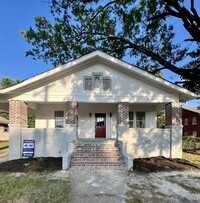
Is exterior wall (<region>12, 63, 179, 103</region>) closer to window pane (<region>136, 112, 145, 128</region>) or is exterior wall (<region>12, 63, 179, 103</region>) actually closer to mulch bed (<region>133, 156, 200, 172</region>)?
window pane (<region>136, 112, 145, 128</region>)

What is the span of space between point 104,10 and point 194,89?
9.91 metres

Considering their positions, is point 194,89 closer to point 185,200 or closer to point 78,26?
point 78,26

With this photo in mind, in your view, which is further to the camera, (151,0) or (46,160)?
(151,0)

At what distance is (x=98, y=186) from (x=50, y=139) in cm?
618

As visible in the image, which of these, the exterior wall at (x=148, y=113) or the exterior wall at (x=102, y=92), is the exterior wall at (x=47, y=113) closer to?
the exterior wall at (x=102, y=92)

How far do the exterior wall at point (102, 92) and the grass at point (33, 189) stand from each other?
5.33 m

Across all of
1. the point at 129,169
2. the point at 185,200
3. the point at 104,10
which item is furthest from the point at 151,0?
the point at 185,200

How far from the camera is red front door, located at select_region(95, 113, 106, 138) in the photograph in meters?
15.4

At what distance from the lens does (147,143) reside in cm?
1295

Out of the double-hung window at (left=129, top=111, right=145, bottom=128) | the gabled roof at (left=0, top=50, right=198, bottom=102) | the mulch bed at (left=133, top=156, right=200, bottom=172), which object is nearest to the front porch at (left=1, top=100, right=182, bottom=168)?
the gabled roof at (left=0, top=50, right=198, bottom=102)

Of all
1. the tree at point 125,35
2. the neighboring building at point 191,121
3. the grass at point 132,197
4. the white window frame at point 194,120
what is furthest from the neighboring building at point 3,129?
the white window frame at point 194,120

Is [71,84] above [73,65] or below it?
below

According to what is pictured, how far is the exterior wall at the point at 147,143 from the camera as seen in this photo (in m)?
12.9

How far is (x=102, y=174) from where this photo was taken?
8.75 m
